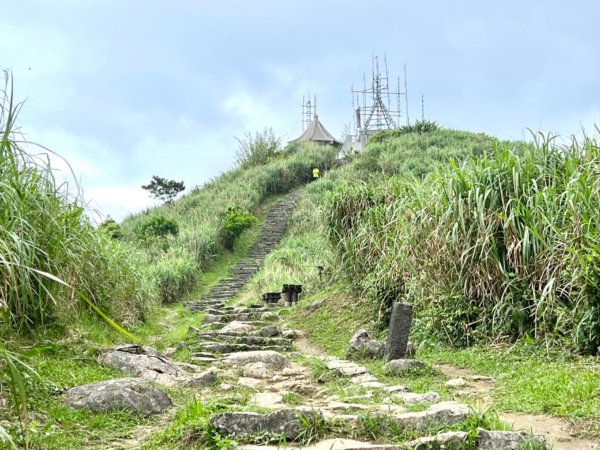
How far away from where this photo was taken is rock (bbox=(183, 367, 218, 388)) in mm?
4962

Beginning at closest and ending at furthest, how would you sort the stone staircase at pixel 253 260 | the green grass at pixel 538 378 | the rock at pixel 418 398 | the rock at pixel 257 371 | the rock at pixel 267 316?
the green grass at pixel 538 378
the rock at pixel 418 398
the rock at pixel 257 371
the rock at pixel 267 316
the stone staircase at pixel 253 260

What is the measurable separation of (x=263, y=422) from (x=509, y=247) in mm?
3459

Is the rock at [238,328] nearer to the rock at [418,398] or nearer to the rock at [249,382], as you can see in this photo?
the rock at [249,382]

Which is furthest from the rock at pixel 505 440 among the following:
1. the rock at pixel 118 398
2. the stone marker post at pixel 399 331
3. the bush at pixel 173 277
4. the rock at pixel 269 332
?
the bush at pixel 173 277

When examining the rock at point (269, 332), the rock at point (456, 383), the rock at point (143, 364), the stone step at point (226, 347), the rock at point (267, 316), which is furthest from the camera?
the rock at point (267, 316)

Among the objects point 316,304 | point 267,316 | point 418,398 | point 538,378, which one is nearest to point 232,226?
point 267,316

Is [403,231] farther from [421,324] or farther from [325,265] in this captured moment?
[325,265]

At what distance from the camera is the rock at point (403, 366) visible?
16.8 ft

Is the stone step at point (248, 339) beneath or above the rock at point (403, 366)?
beneath

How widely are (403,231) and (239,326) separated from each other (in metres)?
3.03

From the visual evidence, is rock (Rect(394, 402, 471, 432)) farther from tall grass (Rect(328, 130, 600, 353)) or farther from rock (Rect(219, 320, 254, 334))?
rock (Rect(219, 320, 254, 334))

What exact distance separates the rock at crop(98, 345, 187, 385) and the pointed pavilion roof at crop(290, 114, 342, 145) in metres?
34.6

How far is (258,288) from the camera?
13656 millimetres

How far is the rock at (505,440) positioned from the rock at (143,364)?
2914 millimetres
